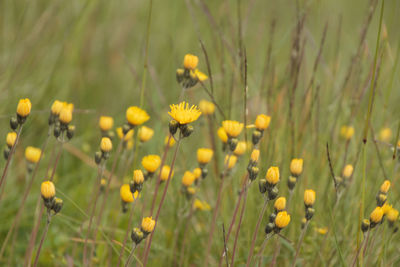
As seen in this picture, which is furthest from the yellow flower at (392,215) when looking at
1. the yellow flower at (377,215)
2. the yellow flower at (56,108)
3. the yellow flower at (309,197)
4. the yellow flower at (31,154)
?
the yellow flower at (31,154)

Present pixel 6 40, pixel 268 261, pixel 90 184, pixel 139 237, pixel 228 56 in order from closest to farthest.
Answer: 1. pixel 139 237
2. pixel 268 261
3. pixel 90 184
4. pixel 228 56
5. pixel 6 40

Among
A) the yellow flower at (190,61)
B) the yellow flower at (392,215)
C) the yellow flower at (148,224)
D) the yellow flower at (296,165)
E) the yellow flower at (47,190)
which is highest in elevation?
the yellow flower at (190,61)

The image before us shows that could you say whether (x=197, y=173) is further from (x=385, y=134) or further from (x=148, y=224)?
(x=385, y=134)

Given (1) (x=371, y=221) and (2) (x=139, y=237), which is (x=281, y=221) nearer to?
(1) (x=371, y=221)

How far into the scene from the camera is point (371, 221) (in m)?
1.32

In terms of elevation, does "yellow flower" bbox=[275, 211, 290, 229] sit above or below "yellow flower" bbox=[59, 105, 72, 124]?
below

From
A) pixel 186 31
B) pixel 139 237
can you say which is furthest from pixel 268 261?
pixel 186 31

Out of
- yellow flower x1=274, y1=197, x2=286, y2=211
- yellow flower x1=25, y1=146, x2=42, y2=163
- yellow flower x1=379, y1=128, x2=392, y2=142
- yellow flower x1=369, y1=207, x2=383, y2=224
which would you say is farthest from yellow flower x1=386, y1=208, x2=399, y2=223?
yellow flower x1=25, y1=146, x2=42, y2=163

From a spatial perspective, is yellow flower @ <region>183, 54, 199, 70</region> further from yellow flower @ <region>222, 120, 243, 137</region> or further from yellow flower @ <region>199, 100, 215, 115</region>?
yellow flower @ <region>199, 100, 215, 115</region>

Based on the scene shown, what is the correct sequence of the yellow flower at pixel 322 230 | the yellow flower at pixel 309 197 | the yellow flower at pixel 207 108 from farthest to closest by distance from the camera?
the yellow flower at pixel 207 108 → the yellow flower at pixel 322 230 → the yellow flower at pixel 309 197

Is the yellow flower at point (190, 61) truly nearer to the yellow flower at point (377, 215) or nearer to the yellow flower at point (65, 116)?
the yellow flower at point (65, 116)

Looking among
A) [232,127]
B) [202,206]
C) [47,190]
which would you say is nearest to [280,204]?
[232,127]

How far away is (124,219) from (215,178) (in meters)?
0.47

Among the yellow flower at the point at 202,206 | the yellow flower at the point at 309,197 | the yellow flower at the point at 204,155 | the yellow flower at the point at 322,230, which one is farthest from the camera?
the yellow flower at the point at 202,206
